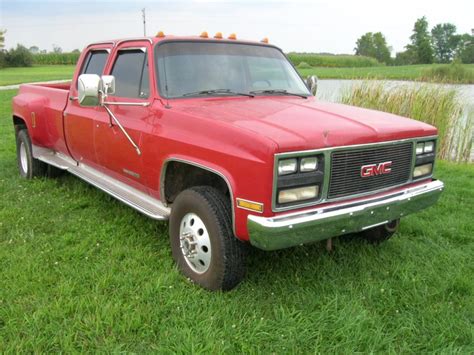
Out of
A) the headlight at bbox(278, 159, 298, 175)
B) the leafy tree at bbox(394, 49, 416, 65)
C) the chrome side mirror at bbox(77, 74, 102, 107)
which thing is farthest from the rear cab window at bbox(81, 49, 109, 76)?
the leafy tree at bbox(394, 49, 416, 65)

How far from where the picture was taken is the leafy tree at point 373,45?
91125 millimetres

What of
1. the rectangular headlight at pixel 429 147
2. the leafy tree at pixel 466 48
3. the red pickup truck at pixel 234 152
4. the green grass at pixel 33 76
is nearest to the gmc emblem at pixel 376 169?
the red pickup truck at pixel 234 152

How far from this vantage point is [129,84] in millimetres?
4340

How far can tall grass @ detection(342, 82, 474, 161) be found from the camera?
855cm

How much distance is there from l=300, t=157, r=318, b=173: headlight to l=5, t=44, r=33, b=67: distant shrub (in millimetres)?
63340

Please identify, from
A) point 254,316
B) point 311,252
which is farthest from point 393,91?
point 254,316

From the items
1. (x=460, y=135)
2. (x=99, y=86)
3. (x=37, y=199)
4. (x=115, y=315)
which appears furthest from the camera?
(x=460, y=135)

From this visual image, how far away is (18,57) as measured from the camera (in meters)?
58.7

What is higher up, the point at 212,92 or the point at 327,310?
the point at 212,92

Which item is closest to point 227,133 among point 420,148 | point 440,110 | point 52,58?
point 420,148

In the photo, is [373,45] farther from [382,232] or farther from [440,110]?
[382,232]

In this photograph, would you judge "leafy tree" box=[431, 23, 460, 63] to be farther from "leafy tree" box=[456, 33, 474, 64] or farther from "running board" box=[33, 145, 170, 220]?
"running board" box=[33, 145, 170, 220]

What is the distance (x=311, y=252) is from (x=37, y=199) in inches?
130

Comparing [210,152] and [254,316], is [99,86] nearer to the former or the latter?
[210,152]
